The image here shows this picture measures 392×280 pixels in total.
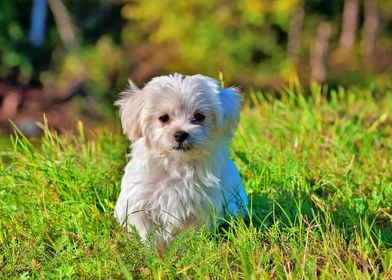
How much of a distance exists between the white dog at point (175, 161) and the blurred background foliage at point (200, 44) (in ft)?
36.8

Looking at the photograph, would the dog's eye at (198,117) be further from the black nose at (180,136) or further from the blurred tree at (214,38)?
the blurred tree at (214,38)

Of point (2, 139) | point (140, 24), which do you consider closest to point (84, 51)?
point (140, 24)

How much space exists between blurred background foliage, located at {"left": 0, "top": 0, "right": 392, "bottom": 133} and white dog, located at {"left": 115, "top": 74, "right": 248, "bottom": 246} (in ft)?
36.8

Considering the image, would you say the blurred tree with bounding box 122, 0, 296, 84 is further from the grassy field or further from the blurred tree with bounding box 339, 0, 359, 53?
the grassy field

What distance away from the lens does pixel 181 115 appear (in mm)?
4203

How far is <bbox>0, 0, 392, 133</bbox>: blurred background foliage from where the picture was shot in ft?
54.7

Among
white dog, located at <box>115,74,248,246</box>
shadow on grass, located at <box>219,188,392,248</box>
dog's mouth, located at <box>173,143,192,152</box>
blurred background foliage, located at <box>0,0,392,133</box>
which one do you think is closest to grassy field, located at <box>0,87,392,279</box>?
shadow on grass, located at <box>219,188,392,248</box>

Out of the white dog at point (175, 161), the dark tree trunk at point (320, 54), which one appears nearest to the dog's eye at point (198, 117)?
the white dog at point (175, 161)

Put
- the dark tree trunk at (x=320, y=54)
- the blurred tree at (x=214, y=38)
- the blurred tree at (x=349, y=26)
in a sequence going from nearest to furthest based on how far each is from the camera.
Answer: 1. the blurred tree at (x=214, y=38)
2. the dark tree trunk at (x=320, y=54)
3. the blurred tree at (x=349, y=26)

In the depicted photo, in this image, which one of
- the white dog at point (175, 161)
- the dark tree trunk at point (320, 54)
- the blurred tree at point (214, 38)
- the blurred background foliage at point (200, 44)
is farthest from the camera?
the dark tree trunk at point (320, 54)

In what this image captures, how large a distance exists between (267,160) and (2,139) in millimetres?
8046

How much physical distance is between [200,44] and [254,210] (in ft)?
41.3

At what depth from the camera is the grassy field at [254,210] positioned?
3875mm

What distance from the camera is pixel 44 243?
166 inches
